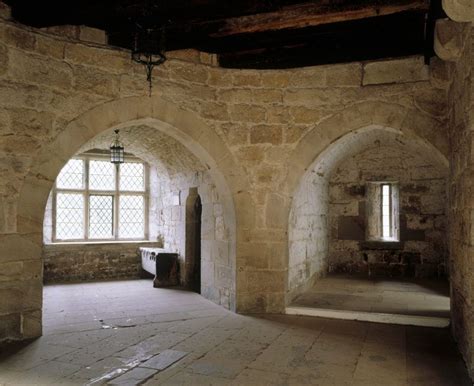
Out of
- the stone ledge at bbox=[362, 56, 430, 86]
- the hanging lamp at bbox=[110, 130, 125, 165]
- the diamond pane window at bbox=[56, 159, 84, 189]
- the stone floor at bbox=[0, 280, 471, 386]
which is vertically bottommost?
the stone floor at bbox=[0, 280, 471, 386]

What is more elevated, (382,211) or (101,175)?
(101,175)

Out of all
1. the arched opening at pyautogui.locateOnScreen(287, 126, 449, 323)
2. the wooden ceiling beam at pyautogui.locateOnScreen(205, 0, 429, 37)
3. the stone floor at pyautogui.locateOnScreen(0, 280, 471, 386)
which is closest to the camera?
the stone floor at pyautogui.locateOnScreen(0, 280, 471, 386)

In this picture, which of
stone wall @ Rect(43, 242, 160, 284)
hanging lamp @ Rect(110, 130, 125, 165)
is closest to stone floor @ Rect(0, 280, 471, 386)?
stone wall @ Rect(43, 242, 160, 284)

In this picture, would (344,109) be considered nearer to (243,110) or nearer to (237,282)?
(243,110)

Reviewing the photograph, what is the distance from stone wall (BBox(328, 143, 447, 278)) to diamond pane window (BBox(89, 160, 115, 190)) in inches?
155

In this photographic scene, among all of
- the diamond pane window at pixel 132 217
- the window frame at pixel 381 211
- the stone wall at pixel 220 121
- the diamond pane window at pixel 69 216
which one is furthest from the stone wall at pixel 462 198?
the diamond pane window at pixel 69 216

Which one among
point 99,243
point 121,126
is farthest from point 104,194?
point 121,126

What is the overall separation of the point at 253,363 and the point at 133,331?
1.34m

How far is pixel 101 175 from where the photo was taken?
7.69m

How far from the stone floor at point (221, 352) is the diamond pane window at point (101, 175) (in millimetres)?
3295

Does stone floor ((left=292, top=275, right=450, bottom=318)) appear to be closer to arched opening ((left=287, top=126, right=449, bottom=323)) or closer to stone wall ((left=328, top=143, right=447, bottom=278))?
arched opening ((left=287, top=126, right=449, bottom=323))

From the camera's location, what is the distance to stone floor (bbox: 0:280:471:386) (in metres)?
2.76

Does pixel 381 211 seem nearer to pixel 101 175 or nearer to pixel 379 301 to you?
pixel 379 301

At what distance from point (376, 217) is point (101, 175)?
4896mm
